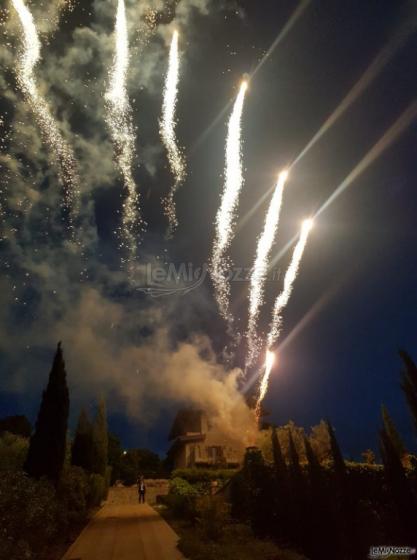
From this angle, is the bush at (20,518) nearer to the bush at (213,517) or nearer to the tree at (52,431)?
the bush at (213,517)

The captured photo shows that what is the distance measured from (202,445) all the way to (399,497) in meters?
41.5

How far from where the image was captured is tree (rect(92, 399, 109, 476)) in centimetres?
3579

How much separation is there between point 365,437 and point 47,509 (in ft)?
585

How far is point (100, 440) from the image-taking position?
125 ft

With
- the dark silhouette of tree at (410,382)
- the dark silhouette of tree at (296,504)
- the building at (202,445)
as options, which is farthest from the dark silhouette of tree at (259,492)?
the building at (202,445)

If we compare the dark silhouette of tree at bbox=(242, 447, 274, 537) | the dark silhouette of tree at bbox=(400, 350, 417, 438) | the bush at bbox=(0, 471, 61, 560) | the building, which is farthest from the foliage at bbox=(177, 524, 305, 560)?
the building

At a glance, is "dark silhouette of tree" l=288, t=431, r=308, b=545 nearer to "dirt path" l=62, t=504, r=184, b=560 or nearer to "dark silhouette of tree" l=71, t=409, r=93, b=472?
"dirt path" l=62, t=504, r=184, b=560

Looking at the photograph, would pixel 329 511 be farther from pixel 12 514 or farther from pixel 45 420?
pixel 45 420

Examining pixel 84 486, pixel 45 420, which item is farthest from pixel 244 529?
pixel 45 420

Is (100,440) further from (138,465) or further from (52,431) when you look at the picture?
(138,465)

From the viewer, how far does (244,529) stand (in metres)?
16.2

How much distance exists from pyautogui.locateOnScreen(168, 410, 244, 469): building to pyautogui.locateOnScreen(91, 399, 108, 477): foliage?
13282 millimetres

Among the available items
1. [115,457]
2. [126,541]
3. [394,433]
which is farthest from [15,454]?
[115,457]

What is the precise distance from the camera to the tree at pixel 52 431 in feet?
55.4
